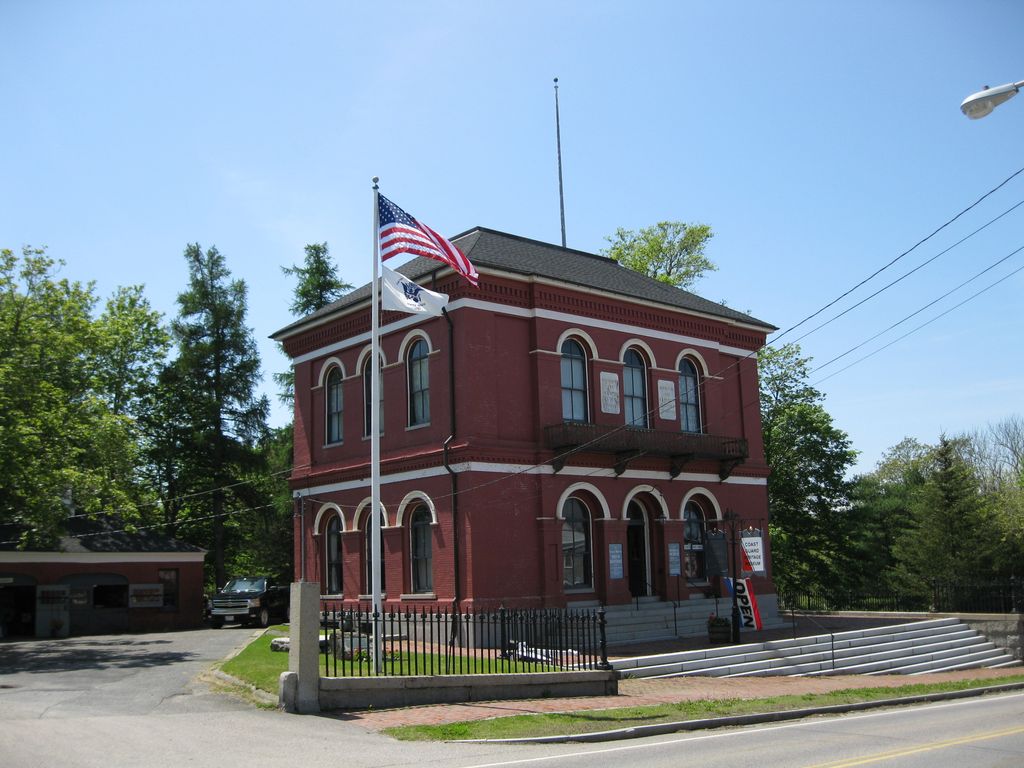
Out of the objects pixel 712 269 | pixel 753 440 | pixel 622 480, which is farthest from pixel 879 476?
pixel 622 480

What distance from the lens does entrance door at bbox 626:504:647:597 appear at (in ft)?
90.3

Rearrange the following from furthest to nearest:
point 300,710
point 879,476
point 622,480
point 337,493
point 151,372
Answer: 1. point 879,476
2. point 151,372
3. point 337,493
4. point 622,480
5. point 300,710

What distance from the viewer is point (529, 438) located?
83.4 ft

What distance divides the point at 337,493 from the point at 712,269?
2765 cm

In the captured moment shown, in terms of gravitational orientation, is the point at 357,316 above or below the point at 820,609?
above

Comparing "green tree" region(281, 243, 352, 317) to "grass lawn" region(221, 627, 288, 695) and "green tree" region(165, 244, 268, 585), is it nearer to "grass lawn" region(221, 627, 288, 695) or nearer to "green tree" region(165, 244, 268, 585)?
"green tree" region(165, 244, 268, 585)

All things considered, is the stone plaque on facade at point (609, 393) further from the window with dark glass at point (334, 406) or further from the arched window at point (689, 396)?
the window with dark glass at point (334, 406)

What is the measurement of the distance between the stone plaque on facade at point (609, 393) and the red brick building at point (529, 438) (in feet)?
0.18

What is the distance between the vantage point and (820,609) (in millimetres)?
34594

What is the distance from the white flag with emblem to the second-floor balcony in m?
6.97

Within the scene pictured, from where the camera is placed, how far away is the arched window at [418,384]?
84.8ft

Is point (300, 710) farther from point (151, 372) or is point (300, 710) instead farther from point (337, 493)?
point (151, 372)

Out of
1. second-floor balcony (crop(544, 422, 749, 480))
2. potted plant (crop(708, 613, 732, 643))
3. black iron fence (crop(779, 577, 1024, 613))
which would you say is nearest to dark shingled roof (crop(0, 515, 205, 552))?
second-floor balcony (crop(544, 422, 749, 480))

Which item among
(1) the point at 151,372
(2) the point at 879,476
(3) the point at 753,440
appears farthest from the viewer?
(2) the point at 879,476
